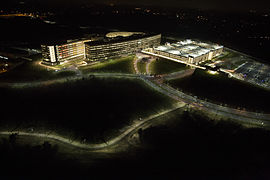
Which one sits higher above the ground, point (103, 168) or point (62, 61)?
point (62, 61)

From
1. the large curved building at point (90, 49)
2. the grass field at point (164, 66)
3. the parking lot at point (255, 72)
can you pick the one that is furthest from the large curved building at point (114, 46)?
the parking lot at point (255, 72)

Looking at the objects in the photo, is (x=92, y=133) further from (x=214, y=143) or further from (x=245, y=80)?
(x=245, y=80)

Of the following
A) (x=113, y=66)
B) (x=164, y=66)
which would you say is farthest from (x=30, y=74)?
(x=164, y=66)

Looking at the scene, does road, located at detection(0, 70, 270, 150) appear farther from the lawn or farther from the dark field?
the lawn

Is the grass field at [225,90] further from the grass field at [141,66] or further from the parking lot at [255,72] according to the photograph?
the grass field at [141,66]

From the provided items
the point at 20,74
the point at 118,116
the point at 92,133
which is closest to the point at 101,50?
the point at 20,74

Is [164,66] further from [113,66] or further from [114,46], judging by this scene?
[114,46]
